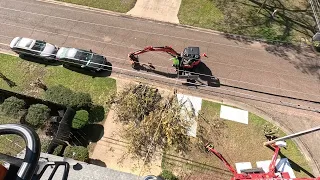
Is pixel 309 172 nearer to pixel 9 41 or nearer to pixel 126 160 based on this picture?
pixel 126 160

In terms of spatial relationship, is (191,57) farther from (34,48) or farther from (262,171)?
(34,48)

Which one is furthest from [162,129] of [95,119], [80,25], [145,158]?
[80,25]

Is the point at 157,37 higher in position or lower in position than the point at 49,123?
higher

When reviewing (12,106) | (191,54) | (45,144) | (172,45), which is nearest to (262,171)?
(191,54)

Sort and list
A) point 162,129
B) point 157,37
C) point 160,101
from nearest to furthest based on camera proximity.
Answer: point 162,129
point 160,101
point 157,37

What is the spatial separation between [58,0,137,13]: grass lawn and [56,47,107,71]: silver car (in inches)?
304

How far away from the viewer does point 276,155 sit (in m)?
23.6

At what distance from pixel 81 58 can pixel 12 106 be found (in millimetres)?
7351

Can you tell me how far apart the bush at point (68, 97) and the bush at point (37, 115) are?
1272mm

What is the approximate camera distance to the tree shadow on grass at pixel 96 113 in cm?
2609

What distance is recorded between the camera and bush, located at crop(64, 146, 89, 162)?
22406 millimetres

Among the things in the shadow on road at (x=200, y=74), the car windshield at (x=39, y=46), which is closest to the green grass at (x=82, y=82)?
the car windshield at (x=39, y=46)

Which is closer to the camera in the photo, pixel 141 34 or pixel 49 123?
pixel 49 123

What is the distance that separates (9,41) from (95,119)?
13393 millimetres
